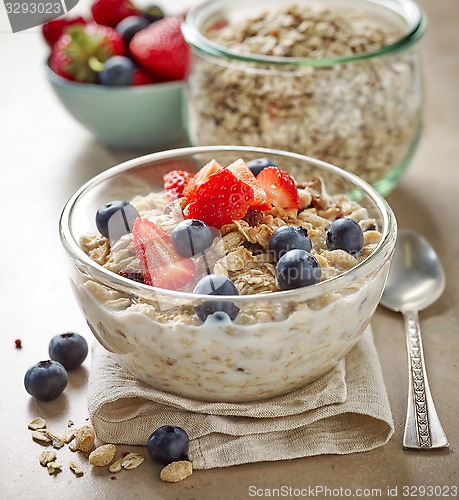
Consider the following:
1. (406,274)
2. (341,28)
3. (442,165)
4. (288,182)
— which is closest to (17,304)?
(288,182)

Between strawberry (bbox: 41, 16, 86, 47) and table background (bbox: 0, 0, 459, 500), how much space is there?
25 centimetres

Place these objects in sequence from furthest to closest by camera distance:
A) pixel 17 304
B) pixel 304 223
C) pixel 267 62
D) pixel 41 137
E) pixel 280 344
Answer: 1. pixel 41 137
2. pixel 267 62
3. pixel 17 304
4. pixel 304 223
5. pixel 280 344

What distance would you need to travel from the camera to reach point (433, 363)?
1.43 metres

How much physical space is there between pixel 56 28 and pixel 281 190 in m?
1.11

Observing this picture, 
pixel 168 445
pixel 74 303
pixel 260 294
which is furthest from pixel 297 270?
pixel 74 303

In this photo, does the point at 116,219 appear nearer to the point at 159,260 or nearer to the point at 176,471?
the point at 159,260

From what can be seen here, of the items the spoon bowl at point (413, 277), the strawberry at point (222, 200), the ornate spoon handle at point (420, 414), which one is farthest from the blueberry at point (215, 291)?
the spoon bowl at point (413, 277)

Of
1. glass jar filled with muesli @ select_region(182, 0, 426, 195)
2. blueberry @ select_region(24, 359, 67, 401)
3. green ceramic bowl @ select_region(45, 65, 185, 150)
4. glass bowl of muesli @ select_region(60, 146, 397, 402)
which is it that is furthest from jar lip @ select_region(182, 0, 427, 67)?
blueberry @ select_region(24, 359, 67, 401)

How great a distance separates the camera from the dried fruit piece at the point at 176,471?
46.1 inches

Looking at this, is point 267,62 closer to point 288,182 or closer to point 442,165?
point 288,182

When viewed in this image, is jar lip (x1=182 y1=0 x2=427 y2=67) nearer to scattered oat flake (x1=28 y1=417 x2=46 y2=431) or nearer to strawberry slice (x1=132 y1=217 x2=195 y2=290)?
strawberry slice (x1=132 y1=217 x2=195 y2=290)

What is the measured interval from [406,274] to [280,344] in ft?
1.78

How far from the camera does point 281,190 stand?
1.36 metres

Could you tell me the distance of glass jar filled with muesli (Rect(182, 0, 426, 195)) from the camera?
178cm
